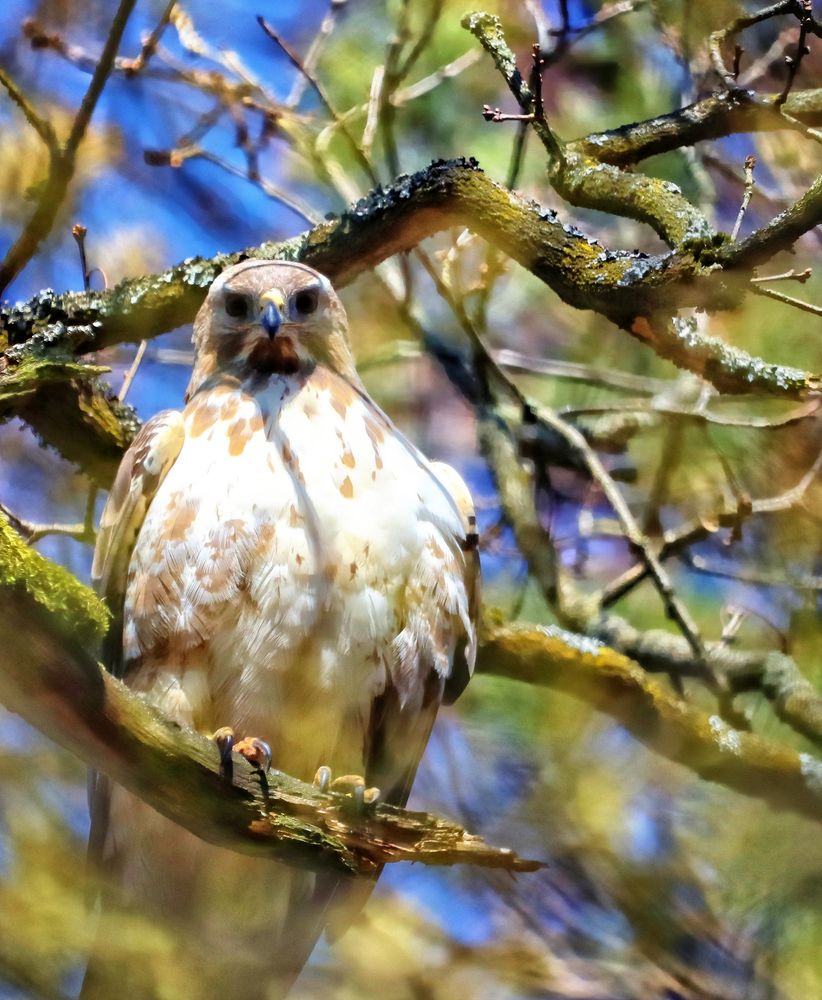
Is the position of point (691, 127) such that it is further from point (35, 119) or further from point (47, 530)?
point (47, 530)

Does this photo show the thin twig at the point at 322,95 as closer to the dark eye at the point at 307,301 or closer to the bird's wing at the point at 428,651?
the dark eye at the point at 307,301

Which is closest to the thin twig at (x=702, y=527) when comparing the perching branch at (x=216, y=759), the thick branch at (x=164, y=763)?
the perching branch at (x=216, y=759)

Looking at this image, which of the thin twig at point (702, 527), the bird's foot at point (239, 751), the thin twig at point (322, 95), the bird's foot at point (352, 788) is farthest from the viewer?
the thin twig at point (322, 95)

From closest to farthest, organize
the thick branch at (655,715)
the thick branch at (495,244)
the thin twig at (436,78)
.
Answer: the thick branch at (495,244) → the thick branch at (655,715) → the thin twig at (436,78)

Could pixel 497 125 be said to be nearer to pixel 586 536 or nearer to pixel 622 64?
pixel 622 64

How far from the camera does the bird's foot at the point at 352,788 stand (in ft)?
7.79

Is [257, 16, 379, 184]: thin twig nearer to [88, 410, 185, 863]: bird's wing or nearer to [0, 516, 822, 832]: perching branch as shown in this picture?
[88, 410, 185, 863]: bird's wing

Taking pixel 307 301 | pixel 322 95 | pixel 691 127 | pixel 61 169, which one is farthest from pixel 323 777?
pixel 322 95

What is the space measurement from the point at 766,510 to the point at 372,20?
206cm

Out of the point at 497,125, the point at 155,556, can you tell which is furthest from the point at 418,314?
the point at 155,556

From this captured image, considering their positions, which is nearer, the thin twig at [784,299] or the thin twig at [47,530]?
the thin twig at [784,299]

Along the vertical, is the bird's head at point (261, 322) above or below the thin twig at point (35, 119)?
→ above

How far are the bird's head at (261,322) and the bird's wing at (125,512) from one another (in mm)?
328

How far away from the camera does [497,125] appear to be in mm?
4297
